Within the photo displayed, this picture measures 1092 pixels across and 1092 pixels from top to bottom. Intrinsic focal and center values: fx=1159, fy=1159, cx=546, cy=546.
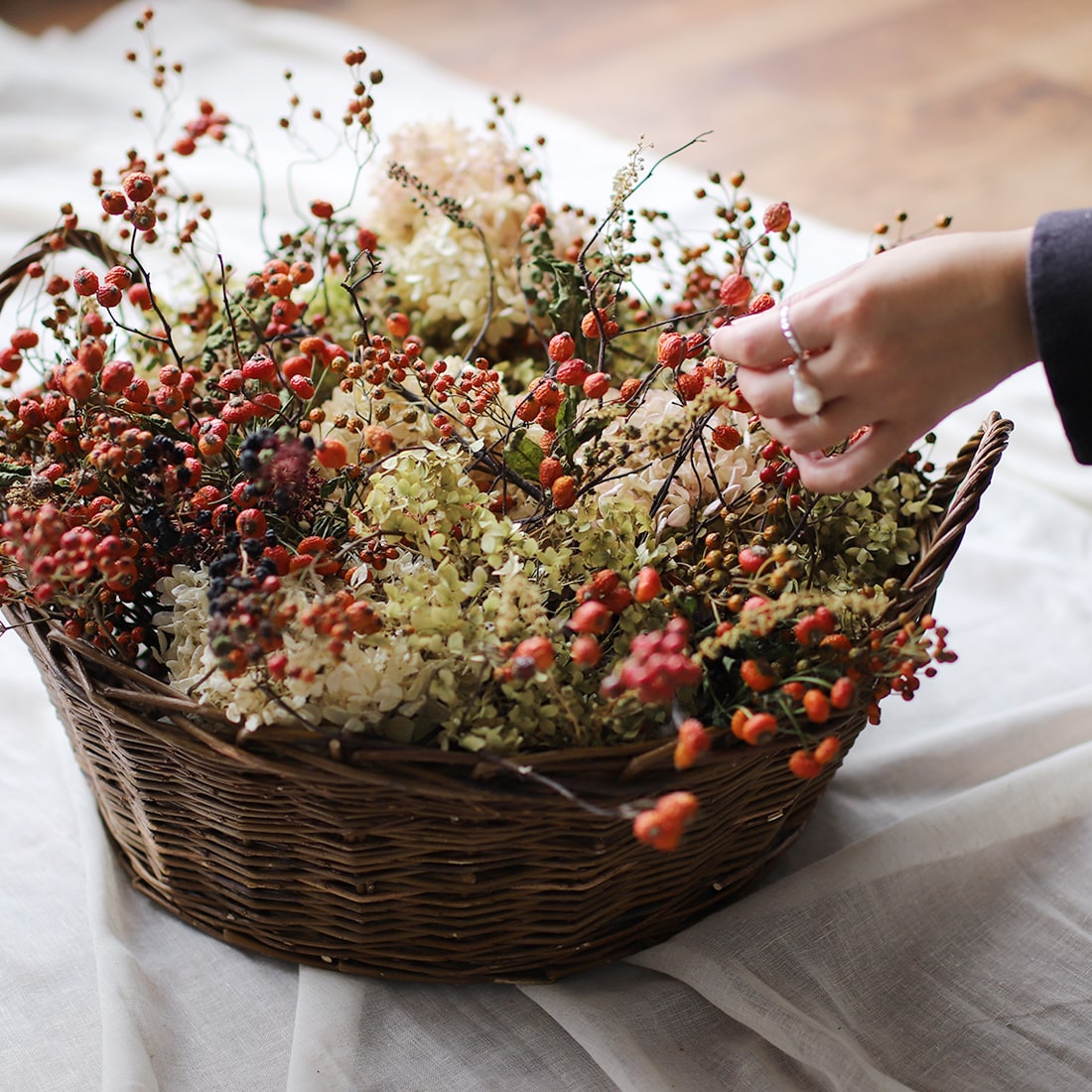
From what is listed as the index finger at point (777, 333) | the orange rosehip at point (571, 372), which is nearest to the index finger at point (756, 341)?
the index finger at point (777, 333)

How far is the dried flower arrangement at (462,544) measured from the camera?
618 millimetres

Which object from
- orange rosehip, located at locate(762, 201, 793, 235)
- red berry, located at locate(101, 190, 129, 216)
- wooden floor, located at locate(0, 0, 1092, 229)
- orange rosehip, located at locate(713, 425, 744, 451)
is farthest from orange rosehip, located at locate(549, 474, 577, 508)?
wooden floor, located at locate(0, 0, 1092, 229)

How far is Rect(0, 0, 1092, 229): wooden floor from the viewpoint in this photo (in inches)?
87.9

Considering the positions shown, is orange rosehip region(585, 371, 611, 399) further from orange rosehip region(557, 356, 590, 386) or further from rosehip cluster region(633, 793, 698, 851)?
rosehip cluster region(633, 793, 698, 851)

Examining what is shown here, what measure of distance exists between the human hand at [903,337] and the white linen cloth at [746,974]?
0.38 meters

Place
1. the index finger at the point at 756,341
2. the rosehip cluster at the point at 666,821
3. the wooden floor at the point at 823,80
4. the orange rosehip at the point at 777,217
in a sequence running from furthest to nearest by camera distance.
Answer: the wooden floor at the point at 823,80
the orange rosehip at the point at 777,217
the index finger at the point at 756,341
the rosehip cluster at the point at 666,821

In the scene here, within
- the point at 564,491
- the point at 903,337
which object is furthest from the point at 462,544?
the point at 903,337

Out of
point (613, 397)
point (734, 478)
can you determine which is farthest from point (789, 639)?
point (613, 397)

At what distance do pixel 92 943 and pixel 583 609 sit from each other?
1.64 ft

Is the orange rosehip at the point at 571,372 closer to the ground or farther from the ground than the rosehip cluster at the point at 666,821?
farther from the ground

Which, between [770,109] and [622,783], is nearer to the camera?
[622,783]

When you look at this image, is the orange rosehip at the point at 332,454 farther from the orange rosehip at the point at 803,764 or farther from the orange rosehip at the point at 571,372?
the orange rosehip at the point at 803,764

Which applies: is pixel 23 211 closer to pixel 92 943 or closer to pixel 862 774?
pixel 92 943

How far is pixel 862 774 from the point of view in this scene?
1.00 meters
